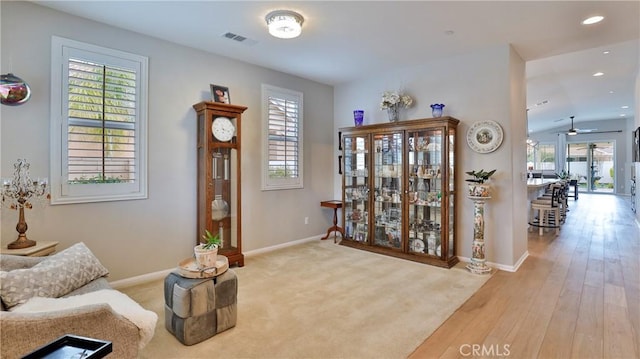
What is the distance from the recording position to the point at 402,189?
4645mm

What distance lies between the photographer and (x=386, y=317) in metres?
2.75

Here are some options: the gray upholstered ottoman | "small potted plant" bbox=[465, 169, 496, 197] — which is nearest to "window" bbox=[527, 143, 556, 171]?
"small potted plant" bbox=[465, 169, 496, 197]

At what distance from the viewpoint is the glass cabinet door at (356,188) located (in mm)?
5164

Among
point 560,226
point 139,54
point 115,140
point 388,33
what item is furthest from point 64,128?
point 560,226

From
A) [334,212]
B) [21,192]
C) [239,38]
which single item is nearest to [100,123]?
[21,192]

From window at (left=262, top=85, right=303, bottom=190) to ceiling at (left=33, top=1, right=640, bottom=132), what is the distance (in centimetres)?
45

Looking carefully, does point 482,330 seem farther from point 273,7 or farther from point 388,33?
point 273,7

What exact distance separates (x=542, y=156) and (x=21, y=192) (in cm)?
1761

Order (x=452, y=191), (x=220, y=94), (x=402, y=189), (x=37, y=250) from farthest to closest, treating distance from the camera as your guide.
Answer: (x=402, y=189) < (x=452, y=191) < (x=220, y=94) < (x=37, y=250)

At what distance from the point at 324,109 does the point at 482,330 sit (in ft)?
14.2

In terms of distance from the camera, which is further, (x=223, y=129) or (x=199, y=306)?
(x=223, y=129)

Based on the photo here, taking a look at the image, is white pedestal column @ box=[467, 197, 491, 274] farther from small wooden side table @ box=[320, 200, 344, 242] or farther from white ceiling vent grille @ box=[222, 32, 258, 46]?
white ceiling vent grille @ box=[222, 32, 258, 46]

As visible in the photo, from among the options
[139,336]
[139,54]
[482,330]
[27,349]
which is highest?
[139,54]

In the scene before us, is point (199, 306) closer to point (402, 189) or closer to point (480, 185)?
point (402, 189)
